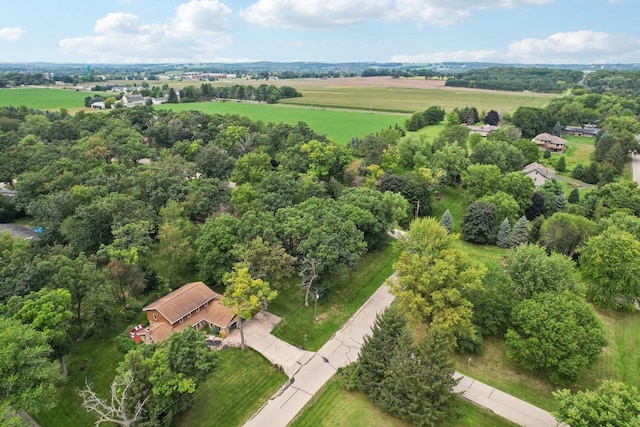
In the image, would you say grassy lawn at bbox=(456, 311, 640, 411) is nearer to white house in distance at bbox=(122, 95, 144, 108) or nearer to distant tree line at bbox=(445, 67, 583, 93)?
white house in distance at bbox=(122, 95, 144, 108)

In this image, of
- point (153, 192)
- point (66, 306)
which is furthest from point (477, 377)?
point (153, 192)

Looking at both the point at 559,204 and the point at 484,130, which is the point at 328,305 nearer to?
the point at 559,204

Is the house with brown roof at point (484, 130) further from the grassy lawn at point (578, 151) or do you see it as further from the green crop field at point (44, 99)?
the green crop field at point (44, 99)

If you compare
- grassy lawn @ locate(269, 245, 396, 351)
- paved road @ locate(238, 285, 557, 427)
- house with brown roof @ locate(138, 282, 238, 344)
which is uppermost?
house with brown roof @ locate(138, 282, 238, 344)

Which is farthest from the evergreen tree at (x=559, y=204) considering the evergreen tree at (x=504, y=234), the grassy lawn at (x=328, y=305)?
the grassy lawn at (x=328, y=305)

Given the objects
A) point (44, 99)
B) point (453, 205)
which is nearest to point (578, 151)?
point (453, 205)

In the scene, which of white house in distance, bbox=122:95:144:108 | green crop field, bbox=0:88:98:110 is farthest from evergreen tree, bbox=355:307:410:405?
green crop field, bbox=0:88:98:110
